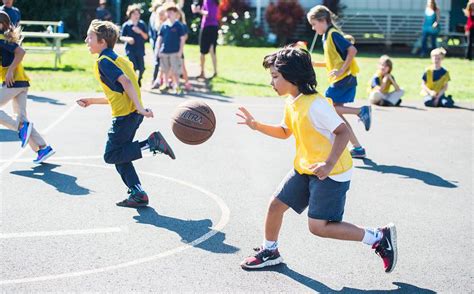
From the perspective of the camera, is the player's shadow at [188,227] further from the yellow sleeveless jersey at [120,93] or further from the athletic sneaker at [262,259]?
the yellow sleeveless jersey at [120,93]

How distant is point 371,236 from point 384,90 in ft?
30.2

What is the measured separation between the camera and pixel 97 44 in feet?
23.5

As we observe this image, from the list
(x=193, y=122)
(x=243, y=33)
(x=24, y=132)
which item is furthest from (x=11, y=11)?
(x=243, y=33)

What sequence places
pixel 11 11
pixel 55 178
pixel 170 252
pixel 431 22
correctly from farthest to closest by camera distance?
pixel 431 22, pixel 11 11, pixel 55 178, pixel 170 252

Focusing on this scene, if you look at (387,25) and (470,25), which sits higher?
(470,25)

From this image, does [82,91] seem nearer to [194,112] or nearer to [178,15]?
[178,15]

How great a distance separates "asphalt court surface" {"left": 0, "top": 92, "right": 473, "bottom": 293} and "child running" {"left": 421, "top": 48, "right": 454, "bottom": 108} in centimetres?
303

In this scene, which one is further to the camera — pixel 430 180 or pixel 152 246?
pixel 430 180

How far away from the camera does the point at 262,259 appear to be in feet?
18.8

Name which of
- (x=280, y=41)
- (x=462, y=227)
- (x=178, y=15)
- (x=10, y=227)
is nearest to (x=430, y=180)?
(x=462, y=227)

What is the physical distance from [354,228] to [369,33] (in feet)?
75.7

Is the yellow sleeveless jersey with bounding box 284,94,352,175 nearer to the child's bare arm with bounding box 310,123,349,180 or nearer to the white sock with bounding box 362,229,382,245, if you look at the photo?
the child's bare arm with bounding box 310,123,349,180

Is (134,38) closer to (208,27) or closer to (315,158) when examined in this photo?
(208,27)

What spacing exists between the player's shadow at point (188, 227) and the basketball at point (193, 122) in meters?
0.75
